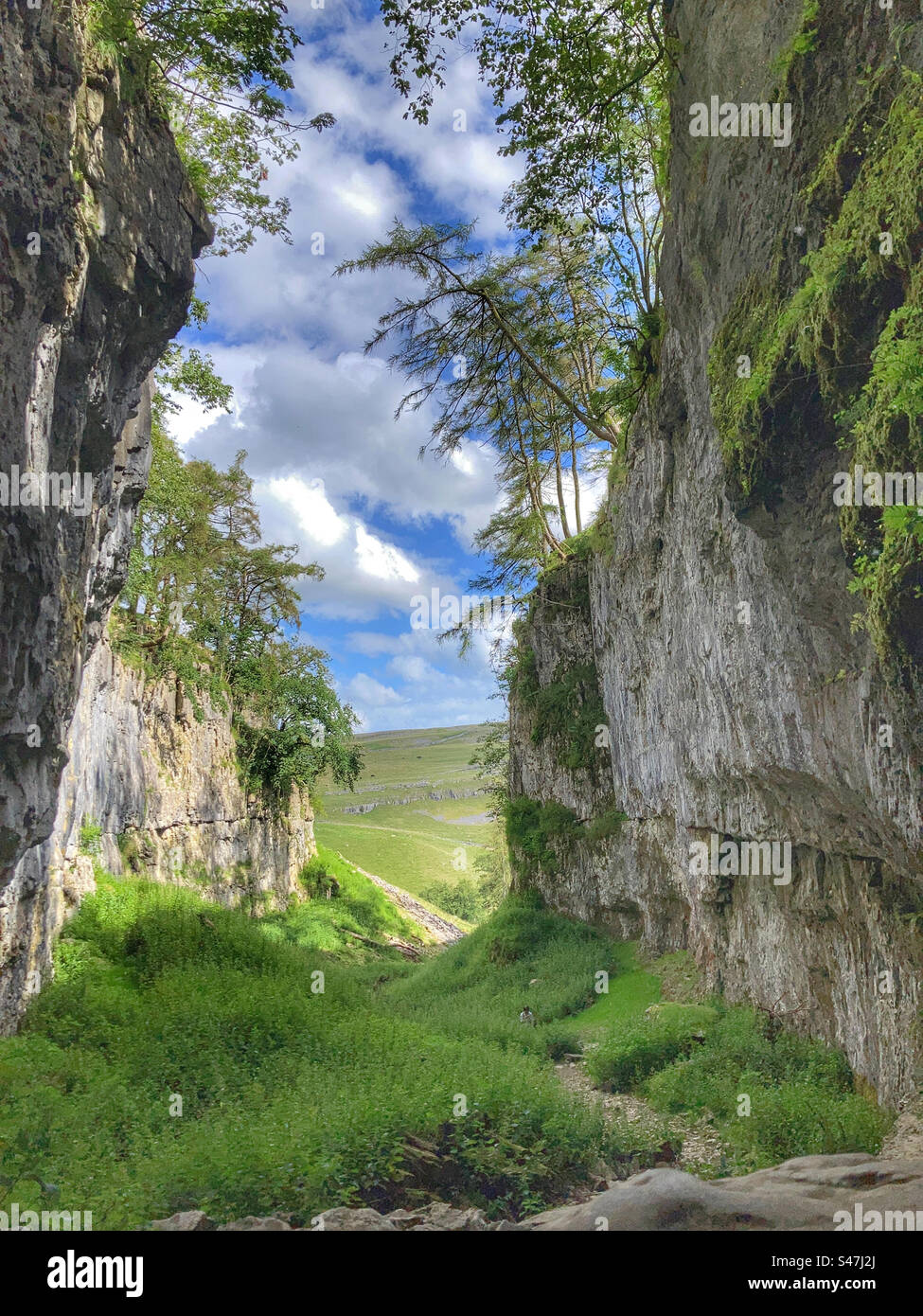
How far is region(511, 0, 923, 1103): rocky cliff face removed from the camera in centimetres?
626

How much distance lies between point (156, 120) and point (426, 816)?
5014 inches

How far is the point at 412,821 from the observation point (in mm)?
124688

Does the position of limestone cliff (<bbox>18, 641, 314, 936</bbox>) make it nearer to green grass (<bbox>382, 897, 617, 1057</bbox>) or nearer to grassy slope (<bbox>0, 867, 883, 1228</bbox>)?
grassy slope (<bbox>0, 867, 883, 1228</bbox>)

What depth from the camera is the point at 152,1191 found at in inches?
221

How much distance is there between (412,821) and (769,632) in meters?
120

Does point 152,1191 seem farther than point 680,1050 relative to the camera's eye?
No

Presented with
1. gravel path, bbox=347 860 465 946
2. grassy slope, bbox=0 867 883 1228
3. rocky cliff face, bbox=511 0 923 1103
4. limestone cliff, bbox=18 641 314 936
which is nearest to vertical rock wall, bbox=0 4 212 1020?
grassy slope, bbox=0 867 883 1228

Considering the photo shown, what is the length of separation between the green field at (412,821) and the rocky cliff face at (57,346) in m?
18.0

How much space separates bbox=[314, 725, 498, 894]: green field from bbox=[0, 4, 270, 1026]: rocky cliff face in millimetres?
18024

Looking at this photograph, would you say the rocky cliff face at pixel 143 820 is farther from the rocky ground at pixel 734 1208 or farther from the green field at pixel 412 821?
the rocky ground at pixel 734 1208

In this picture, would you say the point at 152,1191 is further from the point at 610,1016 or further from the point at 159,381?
the point at 159,381

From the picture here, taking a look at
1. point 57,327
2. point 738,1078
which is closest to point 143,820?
point 57,327

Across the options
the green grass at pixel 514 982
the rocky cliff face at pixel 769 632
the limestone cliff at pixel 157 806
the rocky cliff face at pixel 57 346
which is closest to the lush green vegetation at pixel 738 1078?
the rocky cliff face at pixel 769 632
